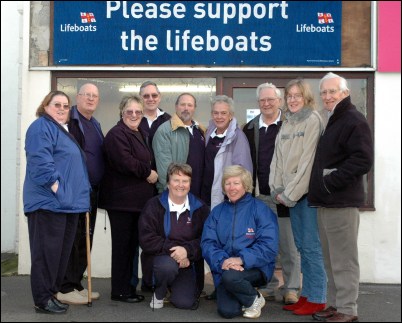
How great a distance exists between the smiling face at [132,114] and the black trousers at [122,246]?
2.87 feet

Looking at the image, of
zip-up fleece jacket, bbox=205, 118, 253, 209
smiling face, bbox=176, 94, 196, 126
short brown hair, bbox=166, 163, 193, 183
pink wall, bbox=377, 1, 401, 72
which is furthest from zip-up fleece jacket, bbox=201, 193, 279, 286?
A: pink wall, bbox=377, 1, 401, 72

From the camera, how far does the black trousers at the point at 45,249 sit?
17.1 feet

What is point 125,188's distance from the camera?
574 cm

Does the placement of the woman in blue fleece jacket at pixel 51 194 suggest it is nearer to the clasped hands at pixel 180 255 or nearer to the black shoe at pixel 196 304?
the clasped hands at pixel 180 255

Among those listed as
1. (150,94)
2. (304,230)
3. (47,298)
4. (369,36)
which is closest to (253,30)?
(369,36)

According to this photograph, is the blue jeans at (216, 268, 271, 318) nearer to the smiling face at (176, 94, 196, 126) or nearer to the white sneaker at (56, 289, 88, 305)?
the white sneaker at (56, 289, 88, 305)

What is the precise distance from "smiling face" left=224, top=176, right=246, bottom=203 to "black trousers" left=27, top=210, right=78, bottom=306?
1.51 meters

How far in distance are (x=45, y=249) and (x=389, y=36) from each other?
Result: 16.0ft

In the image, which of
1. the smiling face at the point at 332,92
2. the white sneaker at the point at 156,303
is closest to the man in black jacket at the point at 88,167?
the white sneaker at the point at 156,303

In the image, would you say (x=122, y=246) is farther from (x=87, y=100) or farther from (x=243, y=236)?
(x=87, y=100)

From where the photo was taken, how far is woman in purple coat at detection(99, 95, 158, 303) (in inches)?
223

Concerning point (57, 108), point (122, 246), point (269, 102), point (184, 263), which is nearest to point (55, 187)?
point (57, 108)

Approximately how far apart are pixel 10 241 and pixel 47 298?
145 inches

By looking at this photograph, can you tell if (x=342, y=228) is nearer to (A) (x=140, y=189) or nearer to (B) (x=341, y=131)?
(B) (x=341, y=131)
